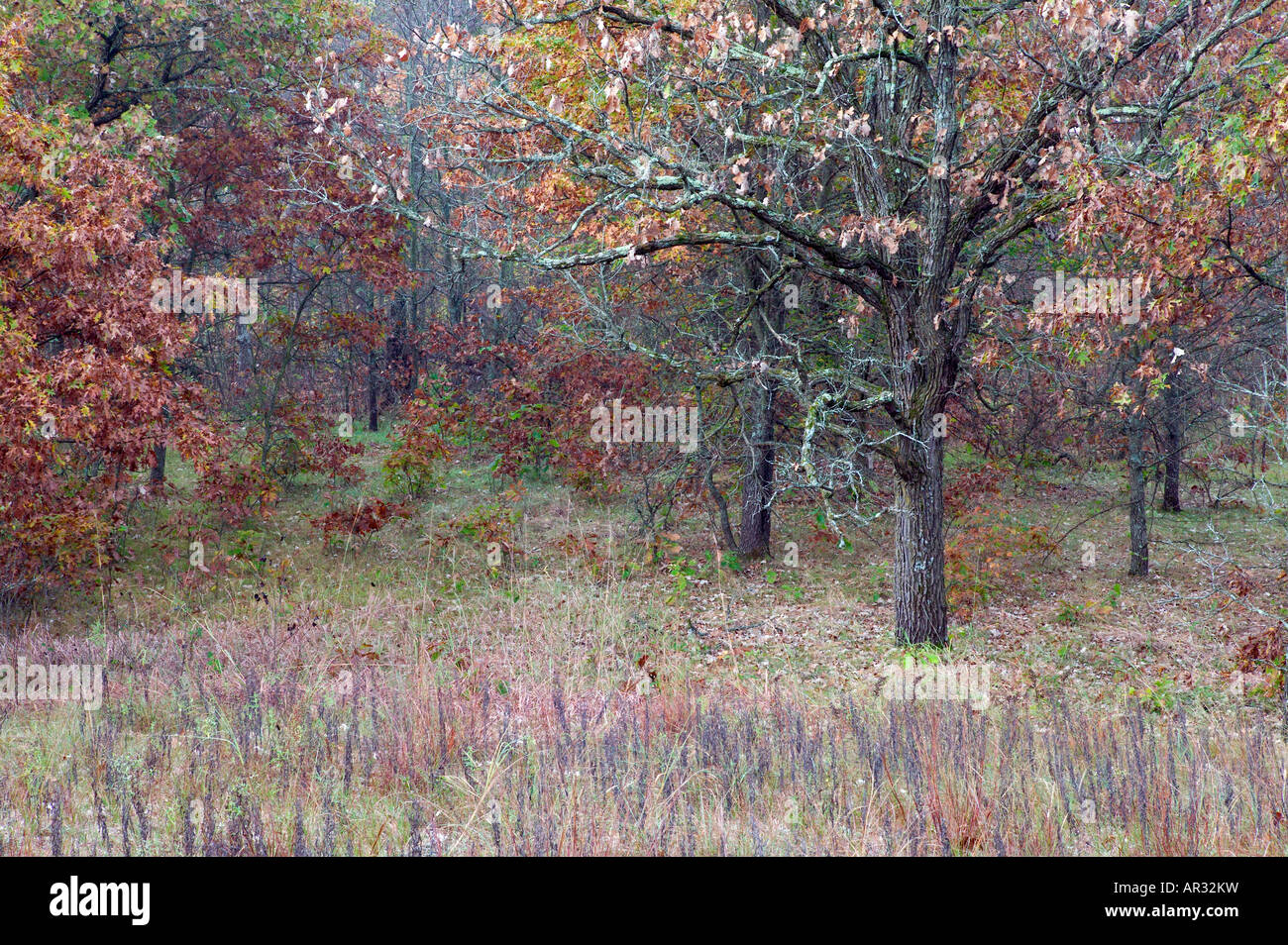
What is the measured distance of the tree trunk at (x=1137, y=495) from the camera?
13.3 m

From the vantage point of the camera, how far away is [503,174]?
46.5ft

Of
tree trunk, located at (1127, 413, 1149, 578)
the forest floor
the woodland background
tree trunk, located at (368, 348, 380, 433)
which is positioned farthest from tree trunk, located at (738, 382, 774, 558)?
tree trunk, located at (368, 348, 380, 433)

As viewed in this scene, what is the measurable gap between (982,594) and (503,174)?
370 inches

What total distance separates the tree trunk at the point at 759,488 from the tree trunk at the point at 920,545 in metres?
3.46

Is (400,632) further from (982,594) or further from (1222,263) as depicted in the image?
(1222,263)

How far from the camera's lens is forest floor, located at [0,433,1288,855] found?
3785mm

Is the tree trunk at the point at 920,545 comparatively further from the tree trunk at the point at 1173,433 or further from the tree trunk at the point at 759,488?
the tree trunk at the point at 1173,433

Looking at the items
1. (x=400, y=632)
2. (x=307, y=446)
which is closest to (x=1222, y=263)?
(x=400, y=632)

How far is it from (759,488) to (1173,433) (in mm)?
6602

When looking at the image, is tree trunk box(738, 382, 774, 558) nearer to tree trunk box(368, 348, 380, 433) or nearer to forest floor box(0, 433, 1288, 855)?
forest floor box(0, 433, 1288, 855)

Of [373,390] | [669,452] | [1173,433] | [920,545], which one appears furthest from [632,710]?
[373,390]

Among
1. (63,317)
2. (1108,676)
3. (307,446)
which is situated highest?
(63,317)

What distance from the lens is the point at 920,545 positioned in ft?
32.7

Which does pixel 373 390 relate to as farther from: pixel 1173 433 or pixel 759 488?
pixel 1173 433
